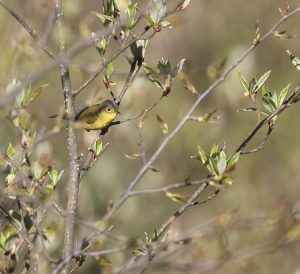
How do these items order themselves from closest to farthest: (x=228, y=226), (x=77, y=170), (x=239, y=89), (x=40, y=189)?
(x=228, y=226) < (x=40, y=189) < (x=77, y=170) < (x=239, y=89)

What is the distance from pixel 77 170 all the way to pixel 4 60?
0.57 metres

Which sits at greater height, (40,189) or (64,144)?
(64,144)

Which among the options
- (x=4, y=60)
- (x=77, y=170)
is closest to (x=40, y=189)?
(x=77, y=170)

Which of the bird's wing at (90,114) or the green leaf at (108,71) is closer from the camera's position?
the green leaf at (108,71)

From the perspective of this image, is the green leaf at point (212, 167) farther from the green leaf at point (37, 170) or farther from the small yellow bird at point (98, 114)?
the small yellow bird at point (98, 114)

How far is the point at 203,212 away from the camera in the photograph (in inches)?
209

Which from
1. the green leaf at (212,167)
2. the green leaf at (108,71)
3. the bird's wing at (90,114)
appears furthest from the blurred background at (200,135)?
the green leaf at (212,167)

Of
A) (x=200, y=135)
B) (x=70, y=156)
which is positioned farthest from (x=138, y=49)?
(x=200, y=135)

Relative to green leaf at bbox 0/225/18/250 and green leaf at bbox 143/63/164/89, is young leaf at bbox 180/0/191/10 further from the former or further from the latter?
green leaf at bbox 0/225/18/250

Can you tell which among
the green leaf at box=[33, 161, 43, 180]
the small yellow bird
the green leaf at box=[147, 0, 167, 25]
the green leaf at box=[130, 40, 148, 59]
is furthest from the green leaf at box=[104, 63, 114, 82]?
the small yellow bird

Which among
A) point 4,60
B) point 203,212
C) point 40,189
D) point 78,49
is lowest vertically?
point 203,212

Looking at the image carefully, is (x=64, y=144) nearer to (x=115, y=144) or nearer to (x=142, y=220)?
(x=115, y=144)

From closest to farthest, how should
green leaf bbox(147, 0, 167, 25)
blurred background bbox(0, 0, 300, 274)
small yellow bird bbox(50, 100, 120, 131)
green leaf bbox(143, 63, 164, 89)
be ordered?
green leaf bbox(147, 0, 167, 25)
green leaf bbox(143, 63, 164, 89)
small yellow bird bbox(50, 100, 120, 131)
blurred background bbox(0, 0, 300, 274)

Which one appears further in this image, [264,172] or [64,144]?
[64,144]
